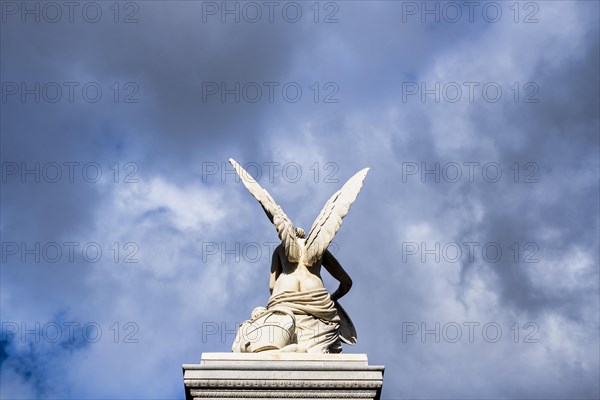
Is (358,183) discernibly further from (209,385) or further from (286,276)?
(209,385)

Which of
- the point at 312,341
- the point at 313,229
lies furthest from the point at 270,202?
the point at 312,341

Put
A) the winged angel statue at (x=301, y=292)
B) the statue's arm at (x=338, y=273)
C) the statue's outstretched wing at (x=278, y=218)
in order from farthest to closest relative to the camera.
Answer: the statue's arm at (x=338, y=273) < the statue's outstretched wing at (x=278, y=218) < the winged angel statue at (x=301, y=292)

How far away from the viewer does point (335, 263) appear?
3369 cm

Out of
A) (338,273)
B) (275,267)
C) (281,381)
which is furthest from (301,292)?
(281,381)

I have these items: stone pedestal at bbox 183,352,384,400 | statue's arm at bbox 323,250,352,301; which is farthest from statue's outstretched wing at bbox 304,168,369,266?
stone pedestal at bbox 183,352,384,400

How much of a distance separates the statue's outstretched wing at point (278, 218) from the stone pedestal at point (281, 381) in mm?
3487

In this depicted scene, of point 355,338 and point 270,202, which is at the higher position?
point 270,202

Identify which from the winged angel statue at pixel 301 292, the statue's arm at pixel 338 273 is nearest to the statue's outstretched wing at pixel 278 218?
the winged angel statue at pixel 301 292

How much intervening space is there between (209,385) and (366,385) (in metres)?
2.85

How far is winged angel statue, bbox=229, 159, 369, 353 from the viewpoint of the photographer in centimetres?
3106

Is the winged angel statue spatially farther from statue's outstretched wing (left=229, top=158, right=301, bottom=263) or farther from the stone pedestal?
the stone pedestal

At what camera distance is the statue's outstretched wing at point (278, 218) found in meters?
32.6

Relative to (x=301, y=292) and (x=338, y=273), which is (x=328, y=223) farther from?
(x=301, y=292)

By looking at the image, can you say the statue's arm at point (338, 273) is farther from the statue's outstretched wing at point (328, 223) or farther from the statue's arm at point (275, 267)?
the statue's arm at point (275, 267)
